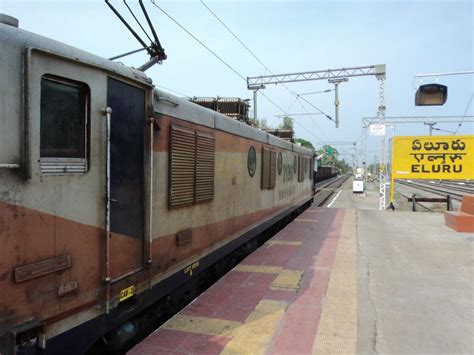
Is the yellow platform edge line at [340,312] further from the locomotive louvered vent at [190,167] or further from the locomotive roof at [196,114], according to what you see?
the locomotive roof at [196,114]

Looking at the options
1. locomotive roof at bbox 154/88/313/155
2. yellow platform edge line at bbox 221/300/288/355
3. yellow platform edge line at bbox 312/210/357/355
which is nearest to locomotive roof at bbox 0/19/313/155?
locomotive roof at bbox 154/88/313/155

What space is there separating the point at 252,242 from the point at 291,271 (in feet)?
6.05

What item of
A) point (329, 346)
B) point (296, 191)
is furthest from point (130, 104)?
point (296, 191)

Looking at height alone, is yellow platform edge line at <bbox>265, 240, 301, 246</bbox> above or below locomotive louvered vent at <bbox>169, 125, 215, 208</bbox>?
below

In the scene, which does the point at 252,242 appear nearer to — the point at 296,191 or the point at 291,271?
the point at 291,271

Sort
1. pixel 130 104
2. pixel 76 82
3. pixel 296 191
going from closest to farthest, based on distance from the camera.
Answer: pixel 76 82, pixel 130 104, pixel 296 191

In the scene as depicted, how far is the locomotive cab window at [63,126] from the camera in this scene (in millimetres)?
2867

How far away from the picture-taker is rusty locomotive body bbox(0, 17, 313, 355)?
2621 mm

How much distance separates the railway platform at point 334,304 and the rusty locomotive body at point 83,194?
2.14ft

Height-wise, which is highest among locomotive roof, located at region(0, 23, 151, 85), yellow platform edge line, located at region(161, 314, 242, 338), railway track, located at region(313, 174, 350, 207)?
locomotive roof, located at region(0, 23, 151, 85)

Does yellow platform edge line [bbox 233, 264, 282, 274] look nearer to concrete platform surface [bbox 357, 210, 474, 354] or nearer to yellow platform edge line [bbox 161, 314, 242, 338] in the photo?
concrete platform surface [bbox 357, 210, 474, 354]

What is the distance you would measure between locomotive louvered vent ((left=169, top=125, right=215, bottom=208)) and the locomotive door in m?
0.73

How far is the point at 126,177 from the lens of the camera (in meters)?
3.66

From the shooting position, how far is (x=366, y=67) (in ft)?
76.4
